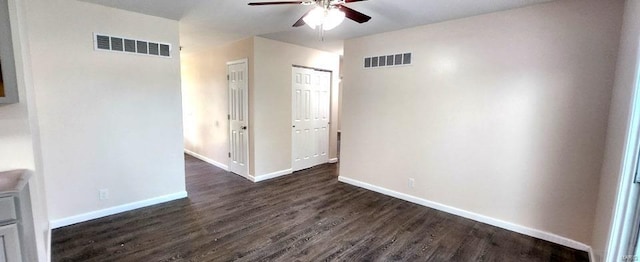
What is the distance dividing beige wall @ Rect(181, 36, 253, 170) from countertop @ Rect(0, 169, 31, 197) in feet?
9.63

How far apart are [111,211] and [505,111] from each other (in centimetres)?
451

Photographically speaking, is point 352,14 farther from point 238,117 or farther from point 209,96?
point 209,96

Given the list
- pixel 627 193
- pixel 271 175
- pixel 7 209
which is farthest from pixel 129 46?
pixel 627 193

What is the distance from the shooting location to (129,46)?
3.09 m

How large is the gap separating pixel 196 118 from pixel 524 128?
5.75 metres

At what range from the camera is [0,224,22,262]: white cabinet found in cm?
146

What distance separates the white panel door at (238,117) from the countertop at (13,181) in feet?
9.59

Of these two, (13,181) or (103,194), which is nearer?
(13,181)

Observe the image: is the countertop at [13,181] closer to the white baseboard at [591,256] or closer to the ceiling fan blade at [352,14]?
the ceiling fan blade at [352,14]

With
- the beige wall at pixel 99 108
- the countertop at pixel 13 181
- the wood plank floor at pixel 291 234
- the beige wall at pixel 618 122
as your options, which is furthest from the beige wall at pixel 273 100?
the beige wall at pixel 618 122

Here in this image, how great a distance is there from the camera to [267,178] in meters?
4.63

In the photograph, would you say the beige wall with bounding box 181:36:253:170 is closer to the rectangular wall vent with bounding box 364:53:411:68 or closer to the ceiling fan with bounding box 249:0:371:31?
the rectangular wall vent with bounding box 364:53:411:68

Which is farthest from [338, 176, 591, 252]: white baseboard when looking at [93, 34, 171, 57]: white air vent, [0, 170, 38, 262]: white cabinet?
[0, 170, 38, 262]: white cabinet

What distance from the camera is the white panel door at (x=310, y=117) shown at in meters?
5.02
